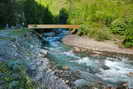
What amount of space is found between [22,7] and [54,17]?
23.3 ft

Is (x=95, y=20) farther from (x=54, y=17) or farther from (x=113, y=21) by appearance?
(x=54, y=17)

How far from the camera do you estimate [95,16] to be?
25.7 m

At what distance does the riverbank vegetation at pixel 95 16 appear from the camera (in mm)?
21845

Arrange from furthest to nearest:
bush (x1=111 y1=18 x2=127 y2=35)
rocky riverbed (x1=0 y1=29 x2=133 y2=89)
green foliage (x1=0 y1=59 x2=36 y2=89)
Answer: bush (x1=111 y1=18 x2=127 y2=35) < rocky riverbed (x1=0 y1=29 x2=133 y2=89) < green foliage (x1=0 y1=59 x2=36 y2=89)

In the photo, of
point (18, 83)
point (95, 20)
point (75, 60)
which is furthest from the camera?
point (95, 20)

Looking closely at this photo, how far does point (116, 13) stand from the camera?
24250 millimetres

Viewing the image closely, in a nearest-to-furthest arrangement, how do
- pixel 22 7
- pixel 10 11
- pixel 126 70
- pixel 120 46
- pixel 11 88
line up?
1. pixel 11 88
2. pixel 126 70
3. pixel 120 46
4. pixel 10 11
5. pixel 22 7

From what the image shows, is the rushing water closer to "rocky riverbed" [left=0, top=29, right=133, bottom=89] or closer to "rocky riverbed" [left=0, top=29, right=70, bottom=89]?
"rocky riverbed" [left=0, top=29, right=133, bottom=89]

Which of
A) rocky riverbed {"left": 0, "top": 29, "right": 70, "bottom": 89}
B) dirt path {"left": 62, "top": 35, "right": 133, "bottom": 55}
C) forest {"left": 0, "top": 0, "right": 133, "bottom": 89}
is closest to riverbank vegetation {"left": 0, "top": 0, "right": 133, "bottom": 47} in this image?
forest {"left": 0, "top": 0, "right": 133, "bottom": 89}

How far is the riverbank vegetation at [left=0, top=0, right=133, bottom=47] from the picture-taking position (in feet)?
71.7

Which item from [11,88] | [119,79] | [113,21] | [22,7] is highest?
[22,7]

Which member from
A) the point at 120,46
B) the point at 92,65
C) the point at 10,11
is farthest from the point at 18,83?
the point at 10,11

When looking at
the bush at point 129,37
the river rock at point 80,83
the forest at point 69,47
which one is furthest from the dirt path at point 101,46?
the river rock at point 80,83

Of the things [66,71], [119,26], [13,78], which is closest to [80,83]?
[66,71]
